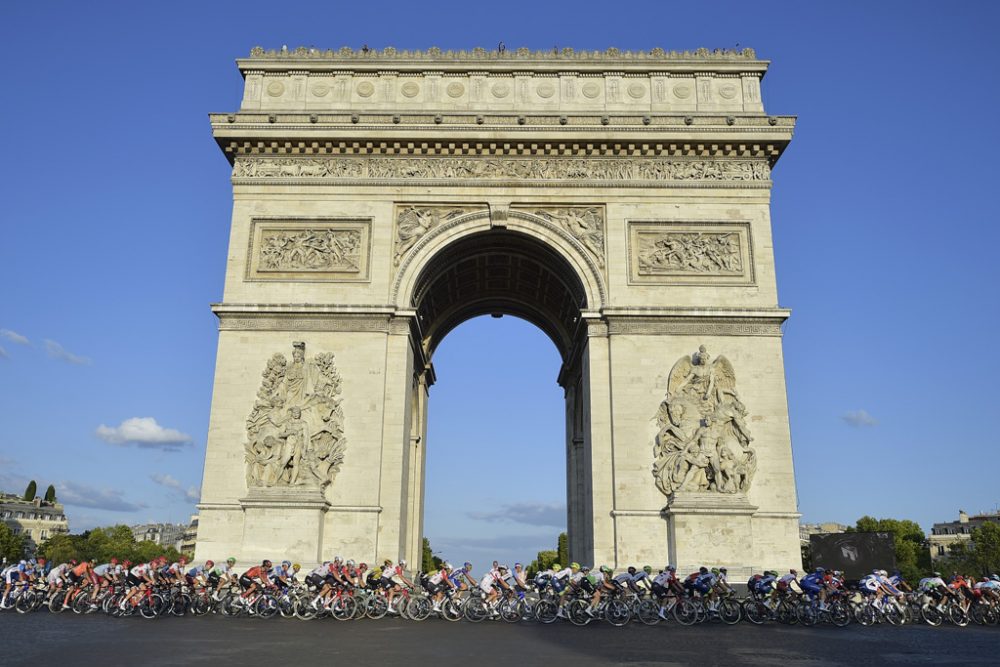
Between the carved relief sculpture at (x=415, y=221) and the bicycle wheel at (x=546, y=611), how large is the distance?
10596 millimetres

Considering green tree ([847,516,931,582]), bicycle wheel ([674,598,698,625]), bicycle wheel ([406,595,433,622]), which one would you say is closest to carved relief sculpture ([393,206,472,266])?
bicycle wheel ([406,595,433,622])

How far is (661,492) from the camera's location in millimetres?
21297

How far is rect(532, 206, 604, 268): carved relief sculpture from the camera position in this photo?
23.6m

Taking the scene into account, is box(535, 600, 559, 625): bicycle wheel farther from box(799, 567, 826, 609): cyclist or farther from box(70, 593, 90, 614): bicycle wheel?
box(70, 593, 90, 614): bicycle wheel

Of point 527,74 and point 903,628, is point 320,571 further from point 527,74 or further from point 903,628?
point 527,74

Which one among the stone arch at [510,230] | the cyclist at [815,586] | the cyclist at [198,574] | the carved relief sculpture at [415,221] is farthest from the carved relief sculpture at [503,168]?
the cyclist at [815,586]

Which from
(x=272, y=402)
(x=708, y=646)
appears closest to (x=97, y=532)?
(x=272, y=402)

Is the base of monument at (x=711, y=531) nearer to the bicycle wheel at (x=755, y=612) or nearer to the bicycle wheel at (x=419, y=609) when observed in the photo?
the bicycle wheel at (x=755, y=612)

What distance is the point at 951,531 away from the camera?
108188 millimetres

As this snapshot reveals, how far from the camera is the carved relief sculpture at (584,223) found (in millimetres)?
23625

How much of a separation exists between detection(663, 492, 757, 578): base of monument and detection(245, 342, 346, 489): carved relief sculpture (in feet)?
28.6

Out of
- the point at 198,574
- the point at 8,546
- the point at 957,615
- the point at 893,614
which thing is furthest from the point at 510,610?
the point at 8,546

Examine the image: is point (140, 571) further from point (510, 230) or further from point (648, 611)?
point (510, 230)

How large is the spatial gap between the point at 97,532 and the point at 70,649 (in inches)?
3389
